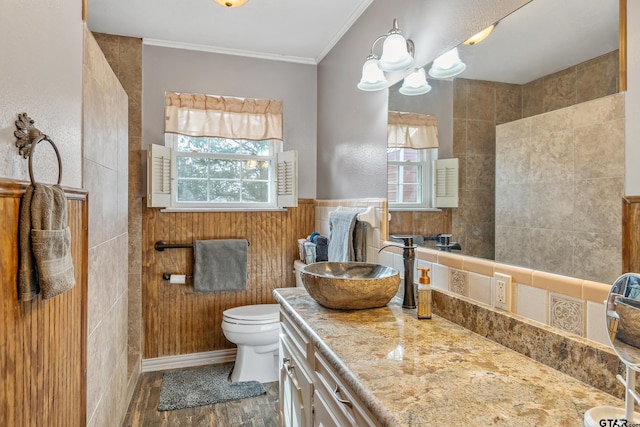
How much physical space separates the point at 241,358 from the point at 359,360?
195cm

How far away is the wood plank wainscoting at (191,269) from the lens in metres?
2.96

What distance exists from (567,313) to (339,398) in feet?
Answer: 2.27

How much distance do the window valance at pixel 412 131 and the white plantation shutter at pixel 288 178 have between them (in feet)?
4.02

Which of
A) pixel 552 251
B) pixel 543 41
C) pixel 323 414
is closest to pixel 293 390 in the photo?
pixel 323 414

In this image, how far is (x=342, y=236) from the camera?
2.39 m

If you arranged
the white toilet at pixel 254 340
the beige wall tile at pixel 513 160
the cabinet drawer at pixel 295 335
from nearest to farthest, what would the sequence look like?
the beige wall tile at pixel 513 160 < the cabinet drawer at pixel 295 335 < the white toilet at pixel 254 340

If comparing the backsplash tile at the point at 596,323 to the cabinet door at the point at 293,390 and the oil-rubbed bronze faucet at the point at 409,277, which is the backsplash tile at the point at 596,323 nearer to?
the oil-rubbed bronze faucet at the point at 409,277

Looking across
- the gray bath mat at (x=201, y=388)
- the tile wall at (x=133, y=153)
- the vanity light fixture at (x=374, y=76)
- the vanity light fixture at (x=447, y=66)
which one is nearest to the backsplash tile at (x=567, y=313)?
the vanity light fixture at (x=447, y=66)

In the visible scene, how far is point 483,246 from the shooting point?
1400 millimetres

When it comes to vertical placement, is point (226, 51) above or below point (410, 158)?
above

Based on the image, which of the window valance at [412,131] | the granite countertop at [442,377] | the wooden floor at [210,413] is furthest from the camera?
the wooden floor at [210,413]

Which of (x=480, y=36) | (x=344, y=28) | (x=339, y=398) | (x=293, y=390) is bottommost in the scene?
(x=293, y=390)

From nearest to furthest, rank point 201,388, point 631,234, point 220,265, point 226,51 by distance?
point 631,234 → point 201,388 → point 220,265 → point 226,51

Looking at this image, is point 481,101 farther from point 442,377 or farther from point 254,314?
point 254,314
